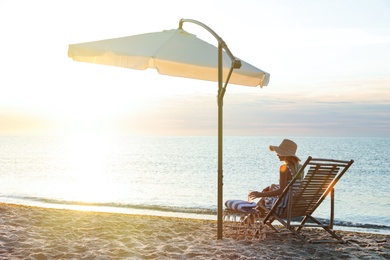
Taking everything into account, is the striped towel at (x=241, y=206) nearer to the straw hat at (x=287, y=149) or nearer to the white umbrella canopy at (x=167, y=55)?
the straw hat at (x=287, y=149)

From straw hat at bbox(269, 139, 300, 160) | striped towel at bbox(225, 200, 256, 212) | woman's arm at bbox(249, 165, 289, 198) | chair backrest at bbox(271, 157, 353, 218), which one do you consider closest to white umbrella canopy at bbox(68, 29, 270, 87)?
straw hat at bbox(269, 139, 300, 160)

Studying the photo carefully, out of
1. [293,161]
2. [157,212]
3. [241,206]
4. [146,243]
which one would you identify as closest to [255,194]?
[241,206]

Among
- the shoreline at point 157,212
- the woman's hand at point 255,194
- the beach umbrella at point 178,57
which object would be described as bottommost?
the shoreline at point 157,212

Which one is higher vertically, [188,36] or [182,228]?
[188,36]

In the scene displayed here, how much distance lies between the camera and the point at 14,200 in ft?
51.9

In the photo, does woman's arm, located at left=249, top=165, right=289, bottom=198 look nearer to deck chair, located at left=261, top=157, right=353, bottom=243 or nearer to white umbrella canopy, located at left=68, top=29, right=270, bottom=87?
deck chair, located at left=261, top=157, right=353, bottom=243

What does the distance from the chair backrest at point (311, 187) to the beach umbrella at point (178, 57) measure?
834 millimetres

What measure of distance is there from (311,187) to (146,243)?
6.76 ft

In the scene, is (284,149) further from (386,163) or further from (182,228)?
(386,163)

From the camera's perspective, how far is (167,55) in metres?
5.64

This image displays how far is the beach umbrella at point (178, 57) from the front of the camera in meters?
5.46

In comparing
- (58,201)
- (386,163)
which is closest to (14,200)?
(58,201)

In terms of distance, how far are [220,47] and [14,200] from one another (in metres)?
12.0

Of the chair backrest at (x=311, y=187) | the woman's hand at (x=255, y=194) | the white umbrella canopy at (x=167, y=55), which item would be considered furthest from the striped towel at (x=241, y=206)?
the white umbrella canopy at (x=167, y=55)
